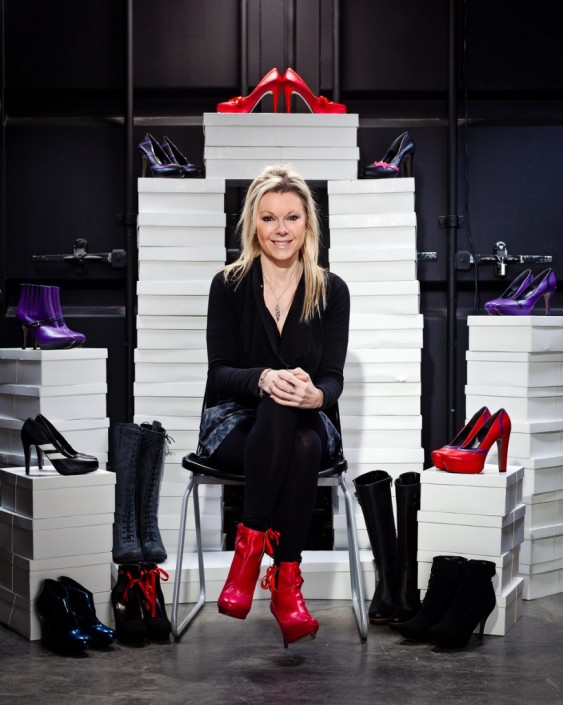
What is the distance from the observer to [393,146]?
12.5 feet

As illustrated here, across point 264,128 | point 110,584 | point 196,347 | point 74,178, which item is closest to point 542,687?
point 110,584

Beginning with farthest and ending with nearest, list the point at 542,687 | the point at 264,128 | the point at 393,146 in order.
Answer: the point at 393,146, the point at 264,128, the point at 542,687

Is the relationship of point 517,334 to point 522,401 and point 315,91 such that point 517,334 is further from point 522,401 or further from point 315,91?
point 315,91

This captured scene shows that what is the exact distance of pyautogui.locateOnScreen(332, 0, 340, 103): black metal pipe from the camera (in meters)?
3.91

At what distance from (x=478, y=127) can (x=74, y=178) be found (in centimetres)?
167

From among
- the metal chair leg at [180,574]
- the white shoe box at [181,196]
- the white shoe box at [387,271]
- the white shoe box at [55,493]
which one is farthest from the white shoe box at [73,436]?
the white shoe box at [387,271]

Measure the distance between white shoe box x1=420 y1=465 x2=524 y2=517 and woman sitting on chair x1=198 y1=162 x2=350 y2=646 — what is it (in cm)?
31

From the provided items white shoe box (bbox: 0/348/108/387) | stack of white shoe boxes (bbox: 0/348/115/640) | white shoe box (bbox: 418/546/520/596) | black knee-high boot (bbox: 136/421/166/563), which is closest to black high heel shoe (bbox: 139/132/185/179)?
white shoe box (bbox: 0/348/108/387)

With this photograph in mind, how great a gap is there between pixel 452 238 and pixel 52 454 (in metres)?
1.87

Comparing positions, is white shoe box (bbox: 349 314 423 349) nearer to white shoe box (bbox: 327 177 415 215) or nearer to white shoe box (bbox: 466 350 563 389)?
white shoe box (bbox: 466 350 563 389)

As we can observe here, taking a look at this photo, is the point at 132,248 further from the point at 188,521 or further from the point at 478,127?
the point at 478,127

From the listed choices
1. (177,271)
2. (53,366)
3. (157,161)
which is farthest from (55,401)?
(157,161)

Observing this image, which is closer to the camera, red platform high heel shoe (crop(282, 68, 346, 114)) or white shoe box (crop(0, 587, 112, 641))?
white shoe box (crop(0, 587, 112, 641))

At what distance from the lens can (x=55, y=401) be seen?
335 cm
